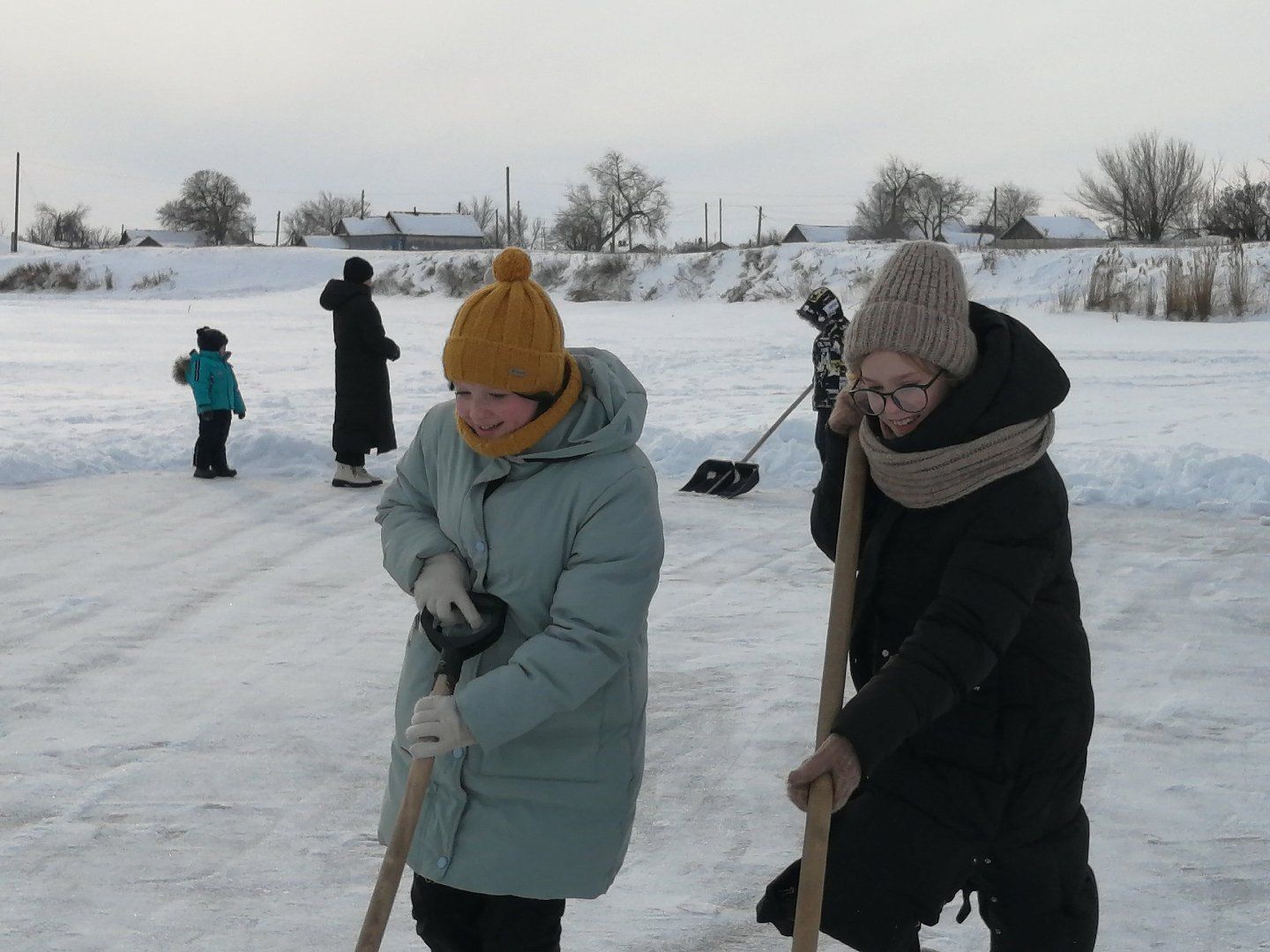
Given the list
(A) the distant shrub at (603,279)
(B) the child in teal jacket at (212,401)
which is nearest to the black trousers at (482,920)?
(B) the child in teal jacket at (212,401)

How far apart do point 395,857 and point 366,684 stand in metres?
2.44

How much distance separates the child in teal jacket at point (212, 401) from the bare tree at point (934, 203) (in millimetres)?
63274

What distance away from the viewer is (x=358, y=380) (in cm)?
809

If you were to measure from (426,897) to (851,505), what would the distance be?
36.4 inches

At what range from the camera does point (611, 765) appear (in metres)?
2.08

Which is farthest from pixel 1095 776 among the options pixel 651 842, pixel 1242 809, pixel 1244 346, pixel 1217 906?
pixel 1244 346

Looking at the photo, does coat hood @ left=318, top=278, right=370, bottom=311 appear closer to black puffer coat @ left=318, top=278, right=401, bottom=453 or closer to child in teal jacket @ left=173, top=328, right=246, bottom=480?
black puffer coat @ left=318, top=278, right=401, bottom=453

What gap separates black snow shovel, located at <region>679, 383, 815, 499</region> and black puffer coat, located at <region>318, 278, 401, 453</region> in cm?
189

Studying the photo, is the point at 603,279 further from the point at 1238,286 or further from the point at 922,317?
the point at 922,317

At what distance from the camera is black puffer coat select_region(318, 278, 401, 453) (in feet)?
26.2

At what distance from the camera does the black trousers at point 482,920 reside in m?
2.09

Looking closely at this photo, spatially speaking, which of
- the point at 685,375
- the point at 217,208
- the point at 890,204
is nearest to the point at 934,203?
the point at 890,204

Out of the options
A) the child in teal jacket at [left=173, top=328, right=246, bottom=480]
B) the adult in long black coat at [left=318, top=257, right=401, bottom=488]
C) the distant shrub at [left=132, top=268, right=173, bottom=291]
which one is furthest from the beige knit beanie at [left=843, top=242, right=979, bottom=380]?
the distant shrub at [left=132, top=268, right=173, bottom=291]

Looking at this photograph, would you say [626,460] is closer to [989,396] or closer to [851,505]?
[851,505]
